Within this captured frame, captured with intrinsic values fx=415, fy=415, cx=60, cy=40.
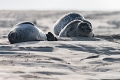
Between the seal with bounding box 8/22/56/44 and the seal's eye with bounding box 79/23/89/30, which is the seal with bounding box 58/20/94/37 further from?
the seal with bounding box 8/22/56/44

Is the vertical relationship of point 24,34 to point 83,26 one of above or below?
below

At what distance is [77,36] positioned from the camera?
10.3 metres

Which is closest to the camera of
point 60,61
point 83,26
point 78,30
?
point 60,61

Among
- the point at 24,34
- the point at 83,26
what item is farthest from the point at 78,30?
the point at 24,34

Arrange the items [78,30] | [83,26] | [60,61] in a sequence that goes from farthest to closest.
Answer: [78,30]
[83,26]
[60,61]

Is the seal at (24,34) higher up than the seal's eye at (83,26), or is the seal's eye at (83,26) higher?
the seal's eye at (83,26)

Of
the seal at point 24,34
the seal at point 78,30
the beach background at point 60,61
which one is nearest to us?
the beach background at point 60,61

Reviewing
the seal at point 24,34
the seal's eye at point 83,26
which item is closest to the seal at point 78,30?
the seal's eye at point 83,26

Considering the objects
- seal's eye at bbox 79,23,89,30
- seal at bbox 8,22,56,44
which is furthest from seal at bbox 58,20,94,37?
seal at bbox 8,22,56,44

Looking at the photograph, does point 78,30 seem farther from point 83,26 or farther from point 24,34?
point 24,34

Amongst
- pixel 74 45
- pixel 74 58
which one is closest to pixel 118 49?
pixel 74 45

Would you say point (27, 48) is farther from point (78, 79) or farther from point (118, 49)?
point (78, 79)

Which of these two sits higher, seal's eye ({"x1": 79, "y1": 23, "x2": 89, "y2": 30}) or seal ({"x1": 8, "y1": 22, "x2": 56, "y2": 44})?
seal's eye ({"x1": 79, "y1": 23, "x2": 89, "y2": 30})

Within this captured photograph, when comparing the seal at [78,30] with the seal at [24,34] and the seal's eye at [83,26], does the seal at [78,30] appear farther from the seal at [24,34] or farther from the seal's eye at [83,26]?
the seal at [24,34]
